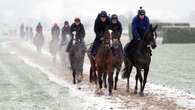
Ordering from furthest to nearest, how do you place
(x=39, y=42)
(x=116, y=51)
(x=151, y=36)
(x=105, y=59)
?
1. (x=39, y=42)
2. (x=116, y=51)
3. (x=105, y=59)
4. (x=151, y=36)

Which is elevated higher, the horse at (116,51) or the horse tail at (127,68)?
the horse at (116,51)

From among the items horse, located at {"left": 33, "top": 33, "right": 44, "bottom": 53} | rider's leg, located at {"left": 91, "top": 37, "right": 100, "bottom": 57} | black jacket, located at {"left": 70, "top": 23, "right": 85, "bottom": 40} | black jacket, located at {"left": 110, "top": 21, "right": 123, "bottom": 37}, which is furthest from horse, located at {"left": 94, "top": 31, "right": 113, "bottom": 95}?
horse, located at {"left": 33, "top": 33, "right": 44, "bottom": 53}

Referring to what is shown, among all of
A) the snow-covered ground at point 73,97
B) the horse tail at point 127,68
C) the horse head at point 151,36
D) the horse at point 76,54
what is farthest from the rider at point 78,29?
the horse head at point 151,36

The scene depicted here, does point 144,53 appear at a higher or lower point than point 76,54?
higher

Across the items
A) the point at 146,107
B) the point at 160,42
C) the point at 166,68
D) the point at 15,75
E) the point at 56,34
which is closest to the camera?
the point at 146,107

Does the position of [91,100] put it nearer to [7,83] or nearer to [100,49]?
[100,49]

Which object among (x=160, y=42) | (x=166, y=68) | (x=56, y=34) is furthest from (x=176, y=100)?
(x=160, y=42)

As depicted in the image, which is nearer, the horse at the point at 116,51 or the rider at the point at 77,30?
the horse at the point at 116,51

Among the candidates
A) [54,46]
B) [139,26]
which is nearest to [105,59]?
[139,26]

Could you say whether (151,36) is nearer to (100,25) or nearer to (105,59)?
(105,59)

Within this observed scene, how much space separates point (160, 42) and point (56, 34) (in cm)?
1673

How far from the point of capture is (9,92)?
1891 cm

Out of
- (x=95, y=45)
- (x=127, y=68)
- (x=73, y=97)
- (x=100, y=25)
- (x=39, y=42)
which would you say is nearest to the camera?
(x=73, y=97)

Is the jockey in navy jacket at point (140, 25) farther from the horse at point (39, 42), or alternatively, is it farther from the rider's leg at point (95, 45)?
the horse at point (39, 42)
